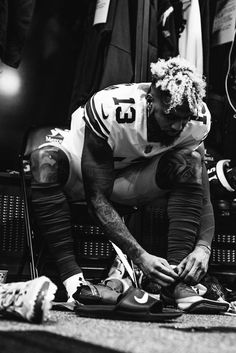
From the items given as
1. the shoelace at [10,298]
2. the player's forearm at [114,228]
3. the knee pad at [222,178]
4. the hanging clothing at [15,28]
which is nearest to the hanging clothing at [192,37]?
the knee pad at [222,178]

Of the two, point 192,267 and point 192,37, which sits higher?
point 192,37

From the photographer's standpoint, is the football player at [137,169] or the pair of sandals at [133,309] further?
the football player at [137,169]

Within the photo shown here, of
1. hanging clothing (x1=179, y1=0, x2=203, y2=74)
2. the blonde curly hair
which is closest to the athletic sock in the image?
the blonde curly hair

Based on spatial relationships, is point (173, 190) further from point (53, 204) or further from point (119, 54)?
point (119, 54)

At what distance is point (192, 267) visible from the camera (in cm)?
153

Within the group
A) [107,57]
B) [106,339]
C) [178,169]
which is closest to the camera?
[106,339]

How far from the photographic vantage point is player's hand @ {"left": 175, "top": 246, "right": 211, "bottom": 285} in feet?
4.98

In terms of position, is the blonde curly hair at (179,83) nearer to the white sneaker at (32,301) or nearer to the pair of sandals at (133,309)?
the pair of sandals at (133,309)

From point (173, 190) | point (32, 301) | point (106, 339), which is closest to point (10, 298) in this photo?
point (32, 301)

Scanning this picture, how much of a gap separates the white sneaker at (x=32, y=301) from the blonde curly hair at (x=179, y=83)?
693 millimetres

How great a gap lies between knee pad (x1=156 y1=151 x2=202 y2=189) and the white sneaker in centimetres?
71

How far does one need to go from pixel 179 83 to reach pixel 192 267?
1.74 ft

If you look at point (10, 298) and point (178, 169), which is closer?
point (10, 298)

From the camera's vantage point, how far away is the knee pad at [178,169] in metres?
1.68
